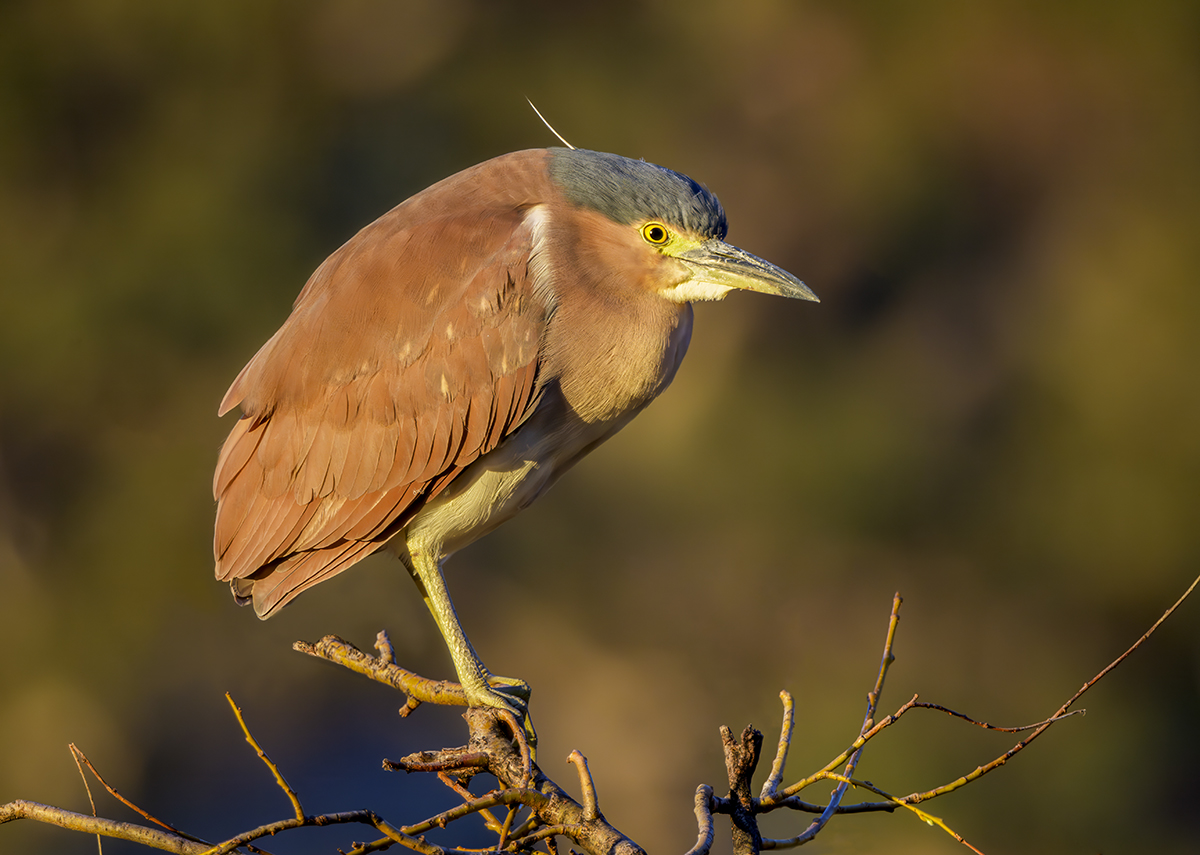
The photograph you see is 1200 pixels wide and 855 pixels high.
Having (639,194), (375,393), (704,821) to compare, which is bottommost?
(704,821)

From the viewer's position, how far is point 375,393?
1.62m

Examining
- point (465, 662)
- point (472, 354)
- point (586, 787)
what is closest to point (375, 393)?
point (472, 354)

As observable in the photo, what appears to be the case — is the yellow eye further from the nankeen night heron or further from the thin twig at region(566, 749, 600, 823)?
the thin twig at region(566, 749, 600, 823)

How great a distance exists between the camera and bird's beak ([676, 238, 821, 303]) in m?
1.52

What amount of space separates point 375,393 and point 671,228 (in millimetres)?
491

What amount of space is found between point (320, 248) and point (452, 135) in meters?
1.04

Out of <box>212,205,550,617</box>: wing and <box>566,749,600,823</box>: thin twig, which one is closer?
<box>566,749,600,823</box>: thin twig

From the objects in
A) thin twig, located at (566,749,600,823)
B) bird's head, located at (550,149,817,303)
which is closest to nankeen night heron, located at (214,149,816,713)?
bird's head, located at (550,149,817,303)

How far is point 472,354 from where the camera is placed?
1.53 m

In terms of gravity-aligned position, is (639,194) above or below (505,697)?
above

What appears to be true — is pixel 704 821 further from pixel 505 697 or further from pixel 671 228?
pixel 671 228

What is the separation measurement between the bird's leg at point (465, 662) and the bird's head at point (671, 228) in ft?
1.78

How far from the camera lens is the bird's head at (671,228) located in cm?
153

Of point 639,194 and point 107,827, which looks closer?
point 107,827
